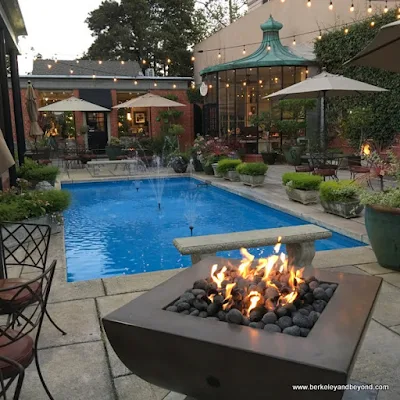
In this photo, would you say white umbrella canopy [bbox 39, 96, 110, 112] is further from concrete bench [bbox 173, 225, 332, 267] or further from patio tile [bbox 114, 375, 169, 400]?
patio tile [bbox 114, 375, 169, 400]

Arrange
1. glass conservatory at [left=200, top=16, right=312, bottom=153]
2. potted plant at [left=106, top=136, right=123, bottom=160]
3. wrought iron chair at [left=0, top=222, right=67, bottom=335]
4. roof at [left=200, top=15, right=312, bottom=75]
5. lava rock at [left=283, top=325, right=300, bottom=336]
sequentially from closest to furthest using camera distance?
1. lava rock at [left=283, top=325, right=300, bottom=336]
2. wrought iron chair at [left=0, top=222, right=67, bottom=335]
3. roof at [left=200, top=15, right=312, bottom=75]
4. glass conservatory at [left=200, top=16, right=312, bottom=153]
5. potted plant at [left=106, top=136, right=123, bottom=160]

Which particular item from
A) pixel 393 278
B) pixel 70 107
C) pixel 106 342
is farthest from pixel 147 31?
pixel 106 342

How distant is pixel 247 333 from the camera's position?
1891mm

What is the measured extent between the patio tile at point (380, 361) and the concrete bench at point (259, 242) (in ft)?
4.40

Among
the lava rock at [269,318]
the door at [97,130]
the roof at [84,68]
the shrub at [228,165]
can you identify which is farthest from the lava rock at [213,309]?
the roof at [84,68]

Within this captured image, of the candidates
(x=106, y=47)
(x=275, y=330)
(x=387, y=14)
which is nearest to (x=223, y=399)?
(x=275, y=330)

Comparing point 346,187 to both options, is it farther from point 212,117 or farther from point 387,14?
point 212,117

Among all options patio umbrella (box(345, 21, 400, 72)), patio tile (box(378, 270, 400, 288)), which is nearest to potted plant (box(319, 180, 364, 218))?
patio umbrella (box(345, 21, 400, 72))

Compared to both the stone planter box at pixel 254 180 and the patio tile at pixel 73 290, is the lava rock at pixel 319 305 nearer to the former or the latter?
the patio tile at pixel 73 290

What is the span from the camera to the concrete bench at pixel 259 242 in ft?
13.4

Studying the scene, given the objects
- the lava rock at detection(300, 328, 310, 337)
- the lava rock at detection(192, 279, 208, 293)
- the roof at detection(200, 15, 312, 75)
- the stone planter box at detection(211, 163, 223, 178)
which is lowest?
the stone planter box at detection(211, 163, 223, 178)

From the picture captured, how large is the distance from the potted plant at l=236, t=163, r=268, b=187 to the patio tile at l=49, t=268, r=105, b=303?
6.75 metres

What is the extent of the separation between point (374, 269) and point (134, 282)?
8.03 ft

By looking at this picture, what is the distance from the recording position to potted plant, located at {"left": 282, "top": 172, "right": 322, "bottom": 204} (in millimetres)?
8094
